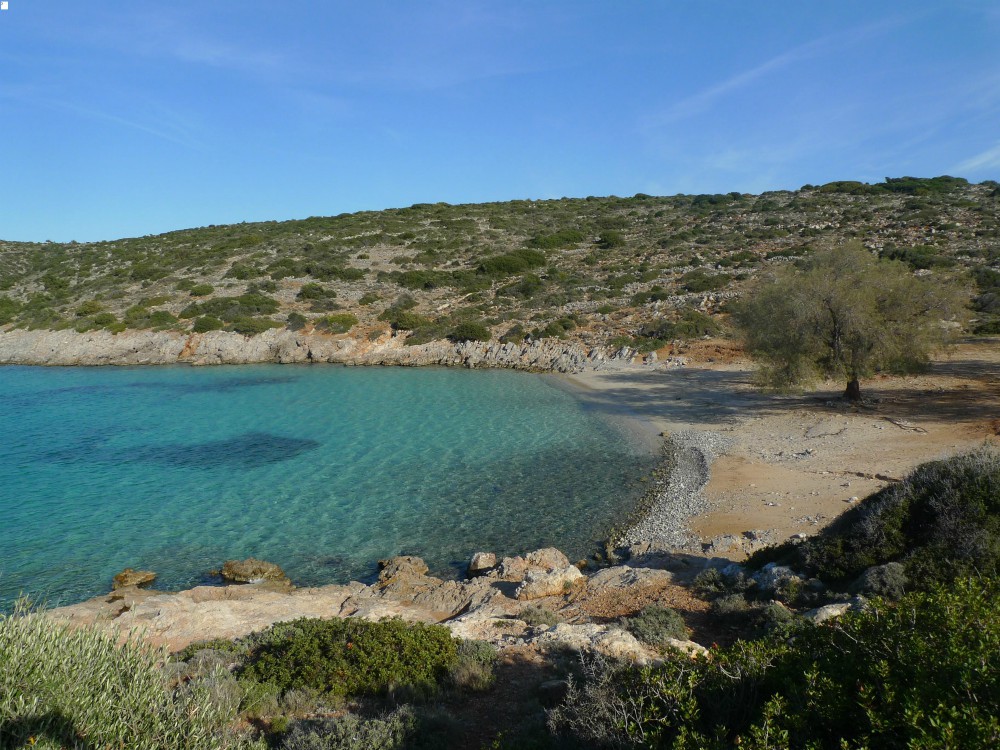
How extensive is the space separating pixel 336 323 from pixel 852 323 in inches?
1378

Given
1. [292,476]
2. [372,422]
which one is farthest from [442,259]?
[292,476]

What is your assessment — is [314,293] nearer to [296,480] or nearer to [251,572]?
[296,480]

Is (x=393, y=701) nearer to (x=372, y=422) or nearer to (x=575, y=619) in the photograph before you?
(x=575, y=619)

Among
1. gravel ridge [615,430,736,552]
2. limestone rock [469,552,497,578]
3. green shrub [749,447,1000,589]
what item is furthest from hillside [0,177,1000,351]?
green shrub [749,447,1000,589]

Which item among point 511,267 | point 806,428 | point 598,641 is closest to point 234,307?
point 511,267

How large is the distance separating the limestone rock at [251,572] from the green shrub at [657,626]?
7.83 meters

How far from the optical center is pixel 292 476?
738 inches

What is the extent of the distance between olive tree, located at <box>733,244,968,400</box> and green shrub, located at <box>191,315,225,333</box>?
130 feet

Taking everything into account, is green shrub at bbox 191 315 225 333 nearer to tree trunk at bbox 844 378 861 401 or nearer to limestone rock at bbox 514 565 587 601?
limestone rock at bbox 514 565 587 601

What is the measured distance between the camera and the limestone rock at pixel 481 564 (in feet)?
41.7

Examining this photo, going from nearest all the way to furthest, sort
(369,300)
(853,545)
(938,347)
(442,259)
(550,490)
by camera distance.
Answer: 1. (853,545)
2. (550,490)
3. (938,347)
4. (369,300)
5. (442,259)

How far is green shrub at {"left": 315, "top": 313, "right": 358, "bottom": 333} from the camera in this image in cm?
4441

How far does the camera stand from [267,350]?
141ft

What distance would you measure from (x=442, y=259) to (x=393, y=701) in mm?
55349
